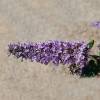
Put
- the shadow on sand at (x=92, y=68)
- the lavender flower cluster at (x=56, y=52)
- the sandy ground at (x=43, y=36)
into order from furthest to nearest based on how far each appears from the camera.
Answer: the shadow on sand at (x=92, y=68), the lavender flower cluster at (x=56, y=52), the sandy ground at (x=43, y=36)

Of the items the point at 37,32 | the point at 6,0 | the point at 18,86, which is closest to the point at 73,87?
the point at 18,86

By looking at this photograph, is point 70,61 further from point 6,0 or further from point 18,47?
point 6,0

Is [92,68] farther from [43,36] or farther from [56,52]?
[43,36]

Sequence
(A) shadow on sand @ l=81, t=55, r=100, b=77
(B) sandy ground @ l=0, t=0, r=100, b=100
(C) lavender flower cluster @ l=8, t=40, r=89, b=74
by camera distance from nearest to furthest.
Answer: (B) sandy ground @ l=0, t=0, r=100, b=100
(C) lavender flower cluster @ l=8, t=40, r=89, b=74
(A) shadow on sand @ l=81, t=55, r=100, b=77

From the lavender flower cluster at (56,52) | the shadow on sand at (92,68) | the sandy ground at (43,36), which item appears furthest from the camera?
the shadow on sand at (92,68)

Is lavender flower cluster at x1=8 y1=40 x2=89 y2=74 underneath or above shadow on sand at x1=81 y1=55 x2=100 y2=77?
above

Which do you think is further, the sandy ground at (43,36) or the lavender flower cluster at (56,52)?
the lavender flower cluster at (56,52)
